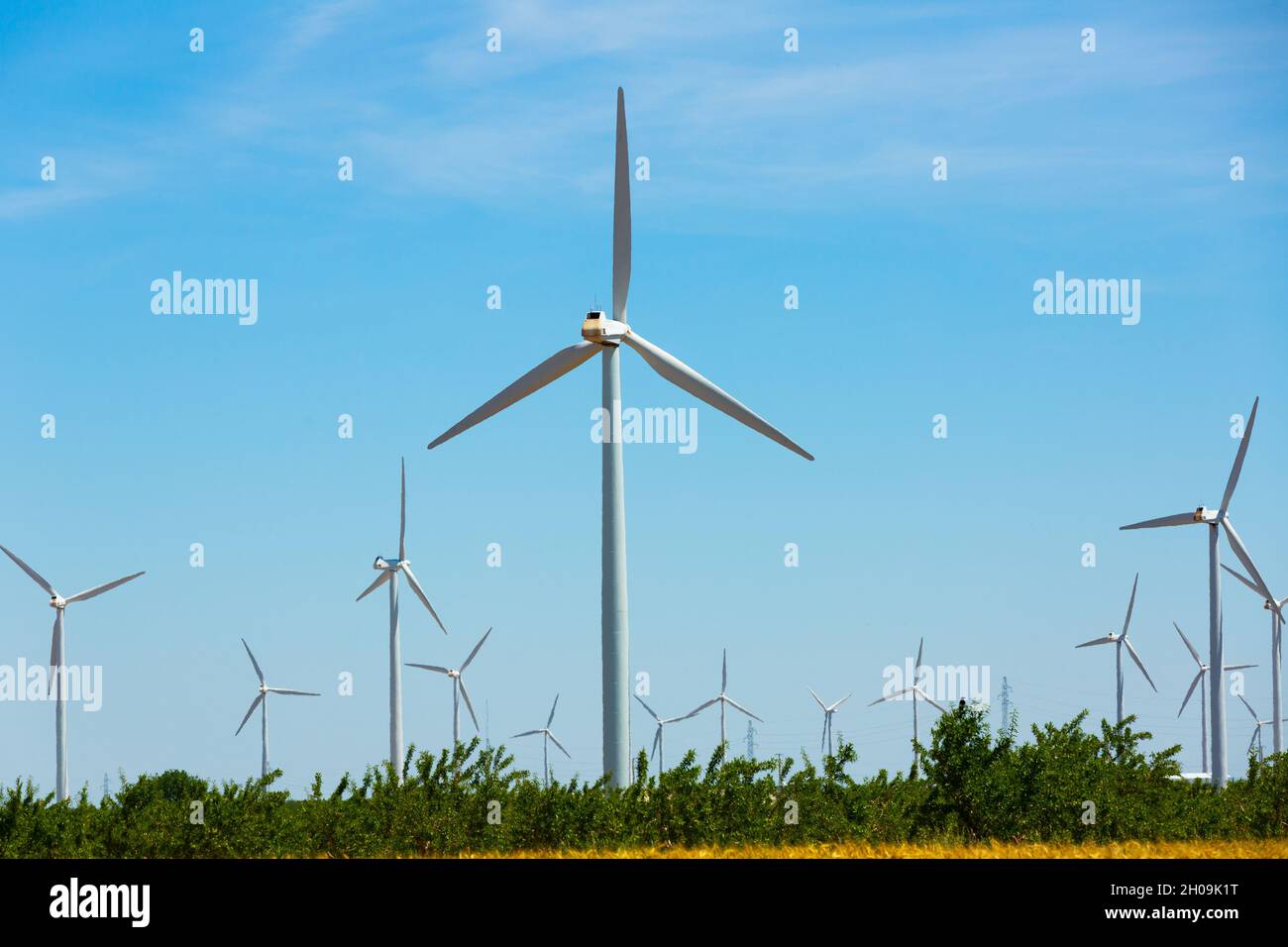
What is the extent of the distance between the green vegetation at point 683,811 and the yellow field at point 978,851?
2404 millimetres

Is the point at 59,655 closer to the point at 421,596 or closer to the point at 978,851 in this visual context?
the point at 421,596

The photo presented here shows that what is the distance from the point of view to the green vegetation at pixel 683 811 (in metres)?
34.4

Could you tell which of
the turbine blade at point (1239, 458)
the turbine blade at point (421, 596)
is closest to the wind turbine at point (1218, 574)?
the turbine blade at point (1239, 458)

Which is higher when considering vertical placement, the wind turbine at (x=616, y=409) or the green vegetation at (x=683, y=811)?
the wind turbine at (x=616, y=409)

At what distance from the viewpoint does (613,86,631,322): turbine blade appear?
51938 mm

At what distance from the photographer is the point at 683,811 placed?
112 ft

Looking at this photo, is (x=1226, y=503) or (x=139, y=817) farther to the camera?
(x=1226, y=503)

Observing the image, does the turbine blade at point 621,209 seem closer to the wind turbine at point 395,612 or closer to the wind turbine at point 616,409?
the wind turbine at point 616,409

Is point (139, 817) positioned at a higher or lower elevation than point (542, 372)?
lower

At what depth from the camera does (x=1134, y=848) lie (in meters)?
29.5

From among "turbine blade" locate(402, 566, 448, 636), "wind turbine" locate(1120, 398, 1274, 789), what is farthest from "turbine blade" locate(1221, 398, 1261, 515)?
"turbine blade" locate(402, 566, 448, 636)
